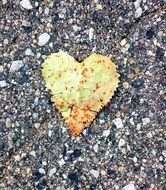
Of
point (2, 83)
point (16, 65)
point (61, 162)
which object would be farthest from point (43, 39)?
point (61, 162)

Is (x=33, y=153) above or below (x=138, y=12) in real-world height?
below

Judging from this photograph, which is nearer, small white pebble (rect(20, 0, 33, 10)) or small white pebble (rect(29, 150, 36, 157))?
small white pebble (rect(29, 150, 36, 157))

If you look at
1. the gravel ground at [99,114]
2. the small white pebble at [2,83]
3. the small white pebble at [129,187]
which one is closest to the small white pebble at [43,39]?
the gravel ground at [99,114]

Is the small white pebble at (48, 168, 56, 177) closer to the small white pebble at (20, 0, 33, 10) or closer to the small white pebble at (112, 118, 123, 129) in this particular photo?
the small white pebble at (112, 118, 123, 129)

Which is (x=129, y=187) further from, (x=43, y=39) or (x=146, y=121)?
(x=43, y=39)

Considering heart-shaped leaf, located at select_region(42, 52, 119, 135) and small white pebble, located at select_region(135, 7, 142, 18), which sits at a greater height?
small white pebble, located at select_region(135, 7, 142, 18)

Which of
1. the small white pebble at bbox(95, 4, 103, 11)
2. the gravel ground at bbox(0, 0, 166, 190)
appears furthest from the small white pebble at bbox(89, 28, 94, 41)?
the small white pebble at bbox(95, 4, 103, 11)
